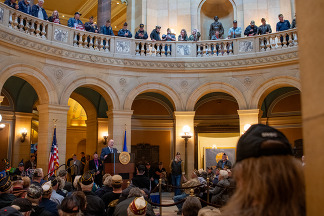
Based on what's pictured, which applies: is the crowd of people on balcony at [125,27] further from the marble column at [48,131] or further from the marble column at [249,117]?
the marble column at [48,131]

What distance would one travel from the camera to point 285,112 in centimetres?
1906

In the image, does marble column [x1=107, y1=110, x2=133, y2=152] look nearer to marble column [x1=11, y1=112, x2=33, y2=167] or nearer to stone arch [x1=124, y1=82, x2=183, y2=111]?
stone arch [x1=124, y1=82, x2=183, y2=111]

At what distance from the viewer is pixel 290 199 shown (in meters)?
1.42

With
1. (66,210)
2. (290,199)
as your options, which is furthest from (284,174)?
(66,210)

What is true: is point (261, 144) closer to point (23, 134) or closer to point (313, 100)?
point (313, 100)

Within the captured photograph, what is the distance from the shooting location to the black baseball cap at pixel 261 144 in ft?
4.82

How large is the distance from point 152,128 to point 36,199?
1543 centimetres

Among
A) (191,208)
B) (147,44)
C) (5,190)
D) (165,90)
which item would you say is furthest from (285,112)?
(5,190)

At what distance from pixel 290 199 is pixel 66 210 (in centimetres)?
341

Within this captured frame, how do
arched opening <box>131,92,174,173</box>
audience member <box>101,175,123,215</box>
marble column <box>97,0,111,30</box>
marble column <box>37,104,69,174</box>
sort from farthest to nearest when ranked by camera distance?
arched opening <box>131,92,174,173</box>
marble column <box>97,0,111,30</box>
marble column <box>37,104,69,174</box>
audience member <box>101,175,123,215</box>

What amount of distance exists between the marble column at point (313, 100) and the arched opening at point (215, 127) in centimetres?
1857

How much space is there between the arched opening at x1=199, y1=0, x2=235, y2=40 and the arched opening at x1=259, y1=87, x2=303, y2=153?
4.80 m

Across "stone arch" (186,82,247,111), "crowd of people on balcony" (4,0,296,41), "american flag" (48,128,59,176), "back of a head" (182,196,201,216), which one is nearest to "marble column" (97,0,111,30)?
"crowd of people on balcony" (4,0,296,41)

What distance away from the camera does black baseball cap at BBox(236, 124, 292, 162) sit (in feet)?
4.82
